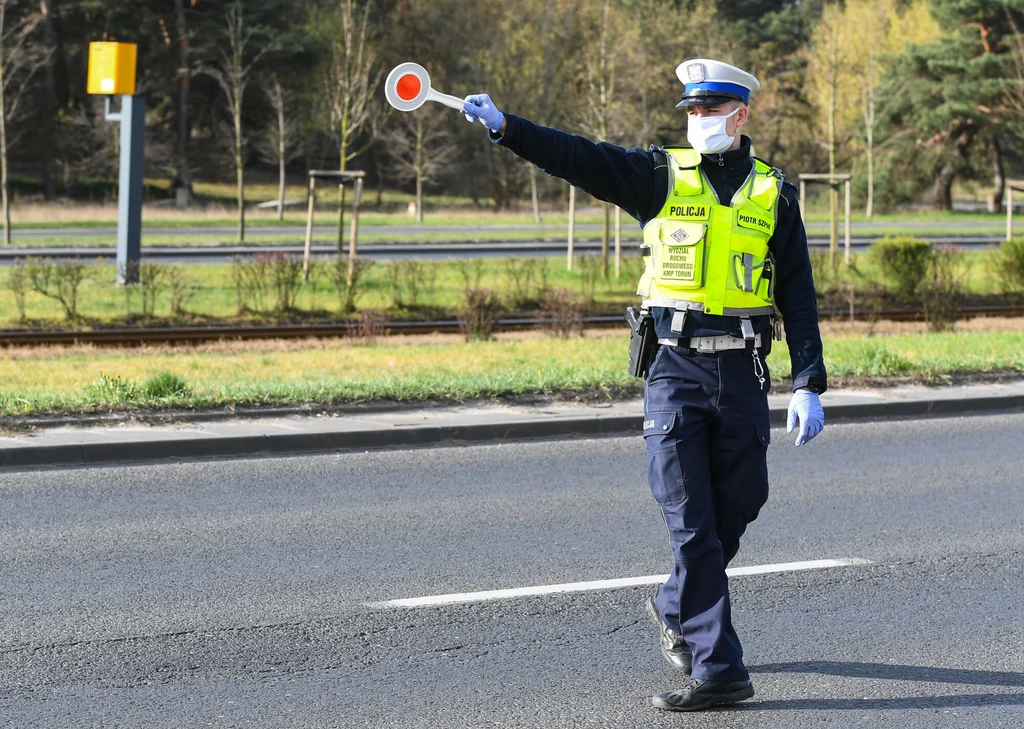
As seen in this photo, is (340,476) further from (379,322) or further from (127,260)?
(127,260)

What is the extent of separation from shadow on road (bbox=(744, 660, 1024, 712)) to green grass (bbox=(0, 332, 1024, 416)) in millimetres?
5904

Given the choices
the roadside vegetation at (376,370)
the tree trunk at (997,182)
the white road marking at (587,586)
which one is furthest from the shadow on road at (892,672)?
the tree trunk at (997,182)

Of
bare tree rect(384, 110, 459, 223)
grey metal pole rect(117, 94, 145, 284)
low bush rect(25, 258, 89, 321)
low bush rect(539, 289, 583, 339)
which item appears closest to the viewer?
low bush rect(539, 289, 583, 339)

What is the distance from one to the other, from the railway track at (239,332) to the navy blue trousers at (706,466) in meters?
12.6

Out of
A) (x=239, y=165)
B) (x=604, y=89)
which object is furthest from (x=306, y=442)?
(x=239, y=165)

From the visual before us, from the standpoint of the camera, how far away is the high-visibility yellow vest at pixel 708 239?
4617 millimetres

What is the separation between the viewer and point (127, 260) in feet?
71.8

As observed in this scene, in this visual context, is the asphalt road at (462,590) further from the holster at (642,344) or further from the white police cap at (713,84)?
the white police cap at (713,84)

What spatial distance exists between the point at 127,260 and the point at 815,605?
1802 cm

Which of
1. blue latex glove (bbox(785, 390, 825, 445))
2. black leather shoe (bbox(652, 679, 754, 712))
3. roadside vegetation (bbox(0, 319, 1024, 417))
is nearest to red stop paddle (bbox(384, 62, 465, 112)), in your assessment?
blue latex glove (bbox(785, 390, 825, 445))

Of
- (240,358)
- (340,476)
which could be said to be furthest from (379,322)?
(340,476)

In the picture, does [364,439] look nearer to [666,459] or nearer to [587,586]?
[587,586]

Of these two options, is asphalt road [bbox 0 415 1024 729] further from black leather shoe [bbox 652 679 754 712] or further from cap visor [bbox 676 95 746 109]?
cap visor [bbox 676 95 746 109]

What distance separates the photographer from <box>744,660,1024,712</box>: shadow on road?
15.6 ft
